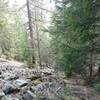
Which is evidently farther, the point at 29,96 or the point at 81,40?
the point at 81,40

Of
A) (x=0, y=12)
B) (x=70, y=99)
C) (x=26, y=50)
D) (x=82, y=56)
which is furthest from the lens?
(x=0, y=12)

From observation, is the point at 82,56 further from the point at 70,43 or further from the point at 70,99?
the point at 70,99

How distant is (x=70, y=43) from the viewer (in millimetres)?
9398

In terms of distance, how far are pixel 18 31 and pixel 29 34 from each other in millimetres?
16127

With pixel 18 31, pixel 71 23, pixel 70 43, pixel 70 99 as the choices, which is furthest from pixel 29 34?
pixel 18 31

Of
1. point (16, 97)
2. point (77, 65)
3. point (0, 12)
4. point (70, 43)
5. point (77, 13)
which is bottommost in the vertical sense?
point (16, 97)

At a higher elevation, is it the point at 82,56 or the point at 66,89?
the point at 82,56

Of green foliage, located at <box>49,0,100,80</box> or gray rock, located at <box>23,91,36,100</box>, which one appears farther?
green foliage, located at <box>49,0,100,80</box>

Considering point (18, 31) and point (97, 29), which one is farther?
point (18, 31)

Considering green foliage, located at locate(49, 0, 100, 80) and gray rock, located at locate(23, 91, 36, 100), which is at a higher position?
green foliage, located at locate(49, 0, 100, 80)

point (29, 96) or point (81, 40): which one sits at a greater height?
point (81, 40)

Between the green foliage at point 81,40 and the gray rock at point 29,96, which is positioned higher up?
the green foliage at point 81,40

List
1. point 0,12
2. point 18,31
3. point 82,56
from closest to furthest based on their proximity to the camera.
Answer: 1. point 82,56
2. point 0,12
3. point 18,31

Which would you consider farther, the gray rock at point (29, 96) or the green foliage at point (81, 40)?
the green foliage at point (81, 40)
